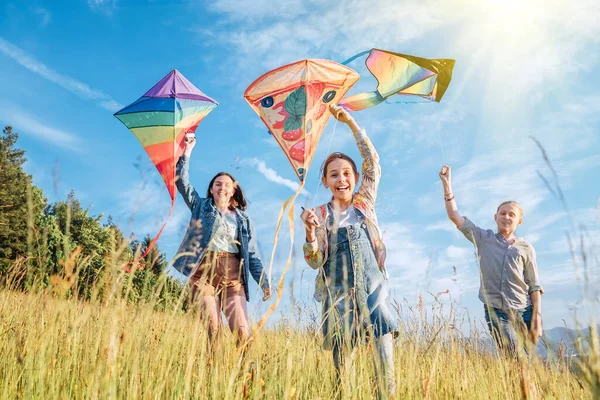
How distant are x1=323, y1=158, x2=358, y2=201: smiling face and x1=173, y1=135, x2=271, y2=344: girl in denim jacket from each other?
3.62 feet

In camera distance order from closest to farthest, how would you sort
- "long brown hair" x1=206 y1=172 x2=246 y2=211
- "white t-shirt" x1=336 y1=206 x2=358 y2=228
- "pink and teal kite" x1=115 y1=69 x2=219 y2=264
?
"white t-shirt" x1=336 y1=206 x2=358 y2=228 < "long brown hair" x1=206 y1=172 x2=246 y2=211 < "pink and teal kite" x1=115 y1=69 x2=219 y2=264

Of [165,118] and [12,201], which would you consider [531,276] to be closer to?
[165,118]

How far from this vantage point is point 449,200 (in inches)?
179

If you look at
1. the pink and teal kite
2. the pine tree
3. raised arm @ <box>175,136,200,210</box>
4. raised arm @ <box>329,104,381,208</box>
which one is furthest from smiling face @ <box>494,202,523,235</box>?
the pine tree

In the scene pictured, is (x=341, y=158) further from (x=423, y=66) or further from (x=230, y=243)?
(x=423, y=66)

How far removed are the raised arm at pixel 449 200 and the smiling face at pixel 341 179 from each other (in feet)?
3.80

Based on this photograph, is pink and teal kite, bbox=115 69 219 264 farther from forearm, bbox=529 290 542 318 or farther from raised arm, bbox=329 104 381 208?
forearm, bbox=529 290 542 318

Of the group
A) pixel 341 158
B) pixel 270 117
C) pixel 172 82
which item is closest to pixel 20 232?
pixel 172 82

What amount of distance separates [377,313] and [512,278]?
2.21m

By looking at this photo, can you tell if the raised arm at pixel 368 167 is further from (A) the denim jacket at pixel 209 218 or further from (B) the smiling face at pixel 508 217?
(B) the smiling face at pixel 508 217

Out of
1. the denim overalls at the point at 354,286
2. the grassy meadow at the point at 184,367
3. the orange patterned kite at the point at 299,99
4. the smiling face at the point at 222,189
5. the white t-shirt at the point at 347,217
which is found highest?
the orange patterned kite at the point at 299,99

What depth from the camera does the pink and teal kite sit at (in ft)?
16.9

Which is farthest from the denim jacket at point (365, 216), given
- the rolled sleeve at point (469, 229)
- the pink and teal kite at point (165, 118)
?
the pink and teal kite at point (165, 118)

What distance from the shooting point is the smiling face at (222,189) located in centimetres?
466
